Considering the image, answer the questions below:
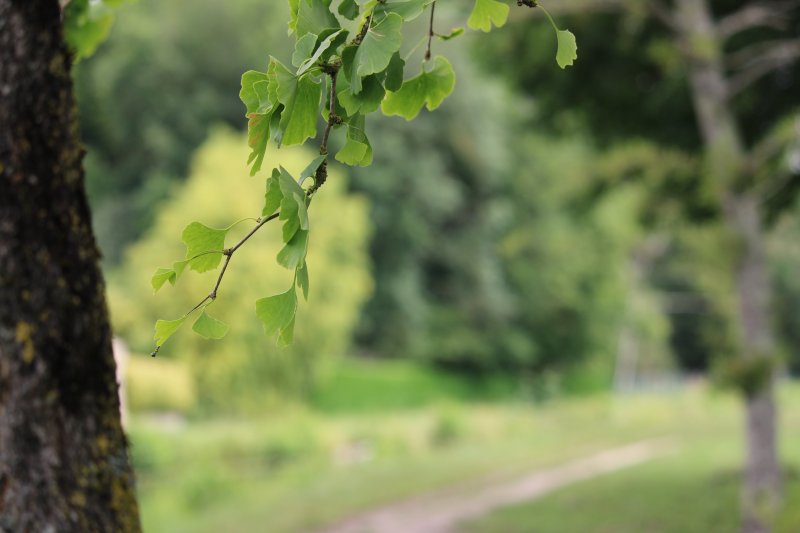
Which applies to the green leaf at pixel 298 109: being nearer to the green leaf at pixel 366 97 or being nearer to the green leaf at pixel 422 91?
the green leaf at pixel 366 97

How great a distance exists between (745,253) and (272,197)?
768 centimetres

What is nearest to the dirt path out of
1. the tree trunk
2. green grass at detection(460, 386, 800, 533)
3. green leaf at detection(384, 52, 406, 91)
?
green grass at detection(460, 386, 800, 533)

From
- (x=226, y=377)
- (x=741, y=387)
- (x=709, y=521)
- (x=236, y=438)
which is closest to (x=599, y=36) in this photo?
(x=741, y=387)

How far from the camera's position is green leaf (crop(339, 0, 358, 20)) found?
4.03ft

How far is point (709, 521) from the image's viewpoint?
30.1ft

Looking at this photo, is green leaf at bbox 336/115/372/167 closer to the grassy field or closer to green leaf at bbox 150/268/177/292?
green leaf at bbox 150/268/177/292

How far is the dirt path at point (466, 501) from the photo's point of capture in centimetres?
1070

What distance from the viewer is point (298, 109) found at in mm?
1196

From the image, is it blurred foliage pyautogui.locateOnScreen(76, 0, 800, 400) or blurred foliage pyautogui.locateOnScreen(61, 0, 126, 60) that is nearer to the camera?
blurred foliage pyautogui.locateOnScreen(61, 0, 126, 60)

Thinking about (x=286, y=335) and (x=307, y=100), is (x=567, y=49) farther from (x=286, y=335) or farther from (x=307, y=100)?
(x=286, y=335)

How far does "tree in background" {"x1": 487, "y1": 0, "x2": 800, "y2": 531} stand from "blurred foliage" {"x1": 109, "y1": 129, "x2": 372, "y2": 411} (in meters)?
11.3

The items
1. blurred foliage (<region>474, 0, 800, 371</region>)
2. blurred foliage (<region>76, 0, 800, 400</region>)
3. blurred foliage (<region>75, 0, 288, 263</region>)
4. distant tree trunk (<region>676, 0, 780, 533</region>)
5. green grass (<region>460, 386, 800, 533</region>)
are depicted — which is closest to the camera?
distant tree trunk (<region>676, 0, 780, 533</region>)

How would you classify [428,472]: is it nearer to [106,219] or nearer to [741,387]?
[741,387]

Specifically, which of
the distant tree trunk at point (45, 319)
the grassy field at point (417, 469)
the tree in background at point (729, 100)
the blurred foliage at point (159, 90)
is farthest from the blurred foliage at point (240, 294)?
the distant tree trunk at point (45, 319)
